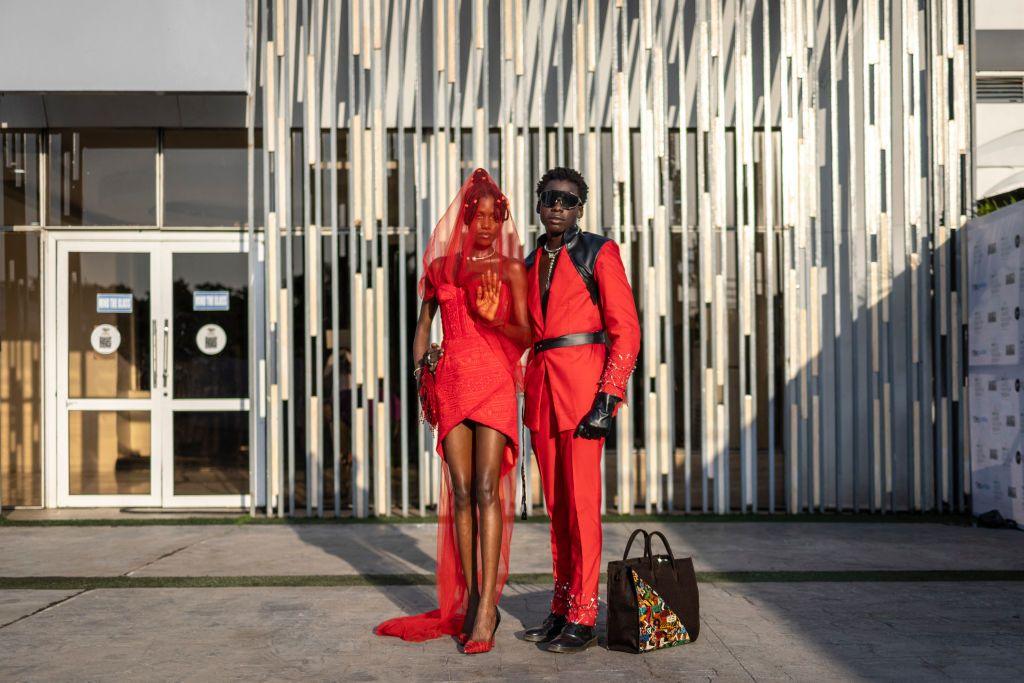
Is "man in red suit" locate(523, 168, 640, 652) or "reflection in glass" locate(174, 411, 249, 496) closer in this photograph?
"man in red suit" locate(523, 168, 640, 652)

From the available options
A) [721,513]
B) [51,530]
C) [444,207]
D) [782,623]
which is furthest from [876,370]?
[51,530]

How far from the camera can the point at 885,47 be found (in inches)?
328

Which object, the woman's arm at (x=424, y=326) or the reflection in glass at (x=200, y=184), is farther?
the reflection in glass at (x=200, y=184)

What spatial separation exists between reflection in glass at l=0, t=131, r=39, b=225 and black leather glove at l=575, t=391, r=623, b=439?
643cm

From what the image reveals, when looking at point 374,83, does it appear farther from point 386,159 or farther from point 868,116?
point 868,116

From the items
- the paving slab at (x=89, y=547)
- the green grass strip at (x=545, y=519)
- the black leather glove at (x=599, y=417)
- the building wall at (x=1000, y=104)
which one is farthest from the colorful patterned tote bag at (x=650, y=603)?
the building wall at (x=1000, y=104)

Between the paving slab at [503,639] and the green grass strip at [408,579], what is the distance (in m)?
0.17

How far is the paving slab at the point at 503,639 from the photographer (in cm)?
391

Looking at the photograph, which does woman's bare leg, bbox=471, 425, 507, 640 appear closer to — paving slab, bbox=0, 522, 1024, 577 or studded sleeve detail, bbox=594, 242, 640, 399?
studded sleeve detail, bbox=594, 242, 640, 399

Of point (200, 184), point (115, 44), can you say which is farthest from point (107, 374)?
point (115, 44)

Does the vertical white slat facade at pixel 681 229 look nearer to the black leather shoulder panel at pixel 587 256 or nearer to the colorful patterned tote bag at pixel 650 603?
the black leather shoulder panel at pixel 587 256

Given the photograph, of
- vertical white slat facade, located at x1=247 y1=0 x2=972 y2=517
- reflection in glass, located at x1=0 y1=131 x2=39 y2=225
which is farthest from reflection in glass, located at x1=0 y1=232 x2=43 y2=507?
vertical white slat facade, located at x1=247 y1=0 x2=972 y2=517

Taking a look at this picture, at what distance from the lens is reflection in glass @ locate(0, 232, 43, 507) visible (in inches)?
348

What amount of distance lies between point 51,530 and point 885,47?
7.30 meters
